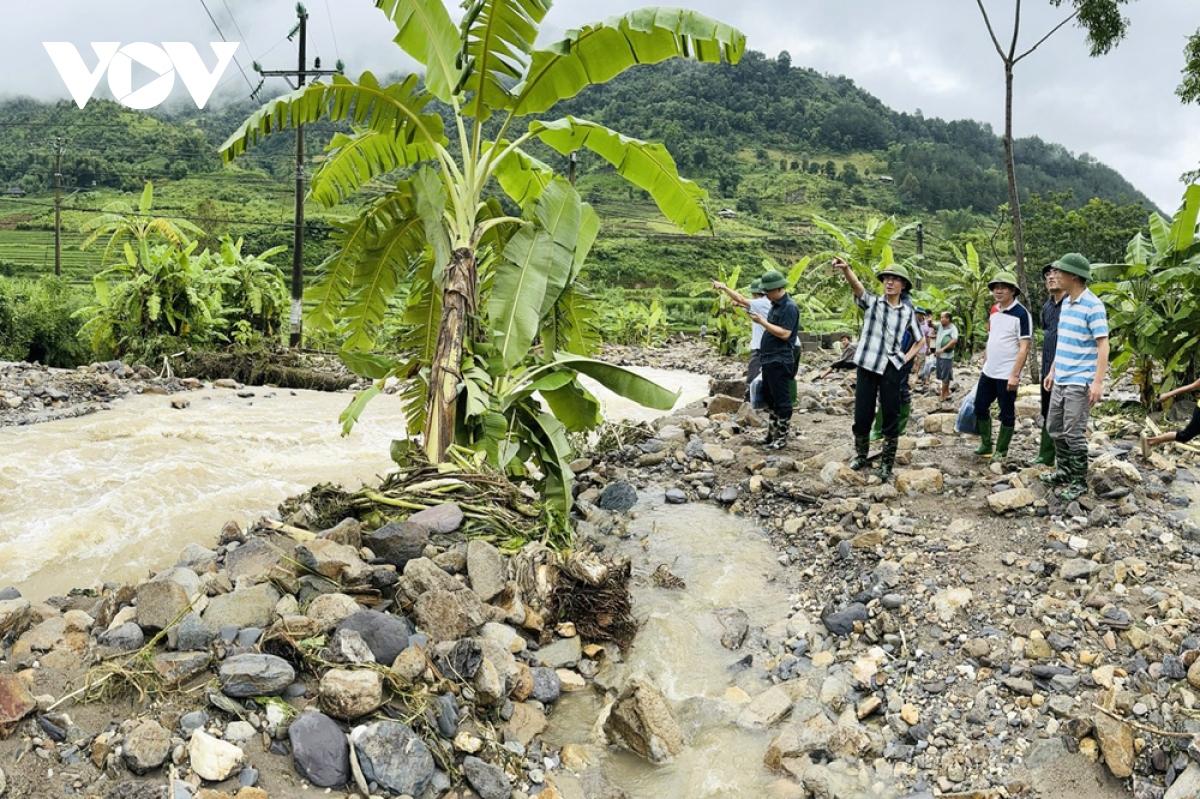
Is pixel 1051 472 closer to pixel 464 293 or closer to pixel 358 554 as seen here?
pixel 464 293

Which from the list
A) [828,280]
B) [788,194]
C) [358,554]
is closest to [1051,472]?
[358,554]

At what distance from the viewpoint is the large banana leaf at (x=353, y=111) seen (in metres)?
5.36

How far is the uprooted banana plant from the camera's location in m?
5.29

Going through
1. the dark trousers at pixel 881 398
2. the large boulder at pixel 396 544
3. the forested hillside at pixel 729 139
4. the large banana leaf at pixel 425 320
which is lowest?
the large boulder at pixel 396 544

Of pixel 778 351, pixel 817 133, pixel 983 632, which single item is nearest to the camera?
pixel 983 632

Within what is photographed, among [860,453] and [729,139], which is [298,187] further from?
[729,139]

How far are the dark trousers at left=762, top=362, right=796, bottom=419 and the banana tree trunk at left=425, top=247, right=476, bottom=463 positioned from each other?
3265 millimetres

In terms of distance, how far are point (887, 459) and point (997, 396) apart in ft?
3.60

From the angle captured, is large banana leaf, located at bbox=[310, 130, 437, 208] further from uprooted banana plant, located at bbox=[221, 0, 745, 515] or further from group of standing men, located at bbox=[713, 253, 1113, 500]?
group of standing men, located at bbox=[713, 253, 1113, 500]

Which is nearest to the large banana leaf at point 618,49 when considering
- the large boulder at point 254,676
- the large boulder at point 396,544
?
the large boulder at point 396,544

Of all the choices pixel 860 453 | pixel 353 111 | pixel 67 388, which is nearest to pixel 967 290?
pixel 860 453

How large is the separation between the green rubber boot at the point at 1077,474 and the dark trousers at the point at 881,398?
124cm

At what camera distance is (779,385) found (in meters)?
7.68

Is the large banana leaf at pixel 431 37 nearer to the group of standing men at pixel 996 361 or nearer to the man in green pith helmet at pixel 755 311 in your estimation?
the group of standing men at pixel 996 361
